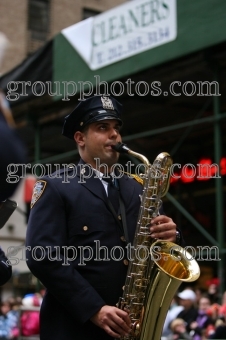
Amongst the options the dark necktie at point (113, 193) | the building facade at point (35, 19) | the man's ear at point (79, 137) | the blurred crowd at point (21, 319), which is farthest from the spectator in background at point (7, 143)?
the building facade at point (35, 19)

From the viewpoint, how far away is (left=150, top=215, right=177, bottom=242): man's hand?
4020 mm

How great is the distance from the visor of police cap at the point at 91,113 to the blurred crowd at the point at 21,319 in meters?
6.32

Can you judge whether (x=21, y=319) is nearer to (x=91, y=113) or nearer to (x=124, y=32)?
(x=124, y=32)

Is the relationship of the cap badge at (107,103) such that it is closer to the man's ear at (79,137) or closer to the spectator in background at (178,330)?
the man's ear at (79,137)

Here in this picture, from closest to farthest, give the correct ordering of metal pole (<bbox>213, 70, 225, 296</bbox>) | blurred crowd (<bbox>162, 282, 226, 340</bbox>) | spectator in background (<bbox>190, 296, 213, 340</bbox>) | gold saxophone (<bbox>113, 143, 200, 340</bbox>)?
1. gold saxophone (<bbox>113, 143, 200, 340</bbox>)
2. blurred crowd (<bbox>162, 282, 226, 340</bbox>)
3. spectator in background (<bbox>190, 296, 213, 340</bbox>)
4. metal pole (<bbox>213, 70, 225, 296</bbox>)

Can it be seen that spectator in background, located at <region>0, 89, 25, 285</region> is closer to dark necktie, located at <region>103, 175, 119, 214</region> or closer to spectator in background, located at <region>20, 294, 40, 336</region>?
dark necktie, located at <region>103, 175, 119, 214</region>

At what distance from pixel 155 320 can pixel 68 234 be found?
657 mm

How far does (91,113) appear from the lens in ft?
14.0

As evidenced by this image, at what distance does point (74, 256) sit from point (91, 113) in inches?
34.2

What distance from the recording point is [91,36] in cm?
1116

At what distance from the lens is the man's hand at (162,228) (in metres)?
4.02

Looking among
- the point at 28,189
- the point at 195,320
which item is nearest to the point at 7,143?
the point at 195,320

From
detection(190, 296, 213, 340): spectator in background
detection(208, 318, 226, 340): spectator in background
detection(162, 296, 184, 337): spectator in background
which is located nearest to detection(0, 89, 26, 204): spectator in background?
detection(208, 318, 226, 340): spectator in background

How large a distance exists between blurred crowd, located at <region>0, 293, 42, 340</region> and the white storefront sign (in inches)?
146
